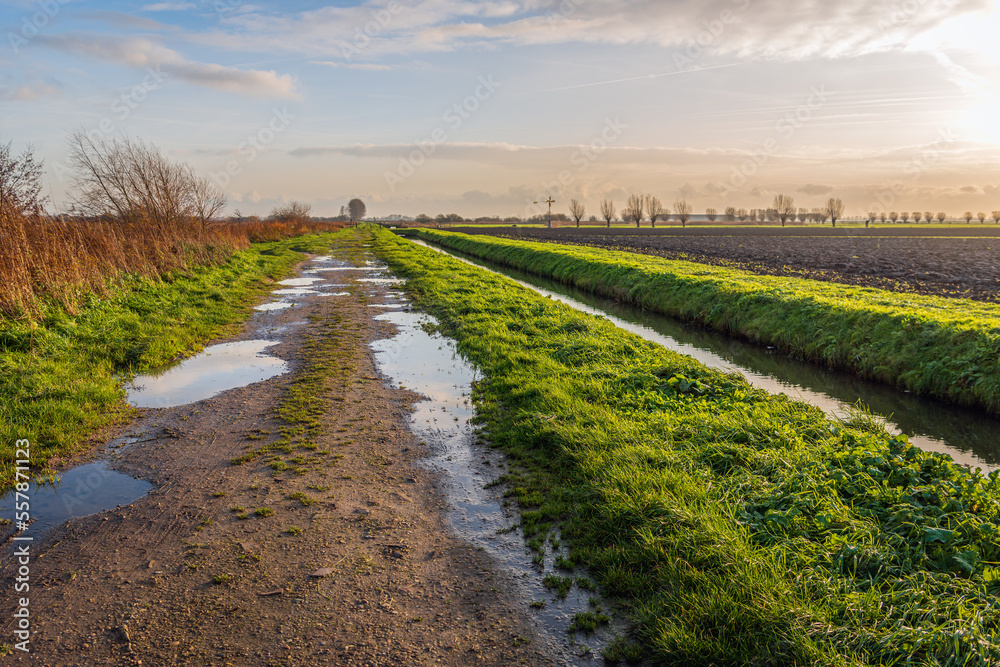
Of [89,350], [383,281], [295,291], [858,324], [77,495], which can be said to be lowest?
[77,495]

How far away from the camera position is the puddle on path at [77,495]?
16.8 feet

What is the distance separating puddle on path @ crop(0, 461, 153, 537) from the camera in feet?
16.8

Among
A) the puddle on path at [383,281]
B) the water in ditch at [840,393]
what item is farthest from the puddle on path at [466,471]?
the puddle on path at [383,281]

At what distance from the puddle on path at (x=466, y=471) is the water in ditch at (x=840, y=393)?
5.19 m

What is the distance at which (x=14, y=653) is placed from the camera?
11.2ft

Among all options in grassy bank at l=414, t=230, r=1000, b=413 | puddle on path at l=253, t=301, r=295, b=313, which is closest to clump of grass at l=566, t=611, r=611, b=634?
grassy bank at l=414, t=230, r=1000, b=413

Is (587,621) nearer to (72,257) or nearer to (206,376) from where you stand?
(206,376)

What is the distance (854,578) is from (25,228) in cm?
1785

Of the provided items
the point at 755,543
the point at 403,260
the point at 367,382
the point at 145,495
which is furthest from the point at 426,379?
the point at 403,260

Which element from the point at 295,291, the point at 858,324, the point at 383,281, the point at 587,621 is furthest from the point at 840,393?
the point at 383,281

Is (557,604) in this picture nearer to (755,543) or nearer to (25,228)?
(755,543)

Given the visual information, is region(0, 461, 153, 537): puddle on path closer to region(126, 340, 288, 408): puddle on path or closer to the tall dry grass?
region(126, 340, 288, 408): puddle on path

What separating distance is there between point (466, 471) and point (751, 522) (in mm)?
3109

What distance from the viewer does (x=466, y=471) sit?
6.25 meters
